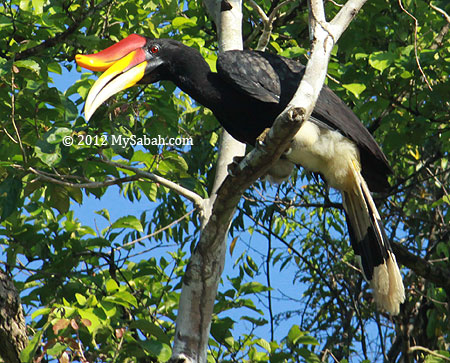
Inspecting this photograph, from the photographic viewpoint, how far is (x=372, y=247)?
13.3 ft

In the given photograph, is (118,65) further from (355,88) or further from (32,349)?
(32,349)

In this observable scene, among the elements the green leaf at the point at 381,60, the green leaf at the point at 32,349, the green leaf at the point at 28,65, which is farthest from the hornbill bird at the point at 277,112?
the green leaf at the point at 32,349

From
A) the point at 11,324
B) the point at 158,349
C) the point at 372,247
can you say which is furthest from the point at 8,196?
the point at 372,247

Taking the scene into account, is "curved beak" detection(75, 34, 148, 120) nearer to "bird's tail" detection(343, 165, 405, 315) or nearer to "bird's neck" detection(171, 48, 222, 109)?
"bird's neck" detection(171, 48, 222, 109)

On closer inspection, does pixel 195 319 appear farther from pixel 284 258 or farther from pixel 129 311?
pixel 284 258

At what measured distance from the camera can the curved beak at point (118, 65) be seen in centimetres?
390

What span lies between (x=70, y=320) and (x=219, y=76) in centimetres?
160

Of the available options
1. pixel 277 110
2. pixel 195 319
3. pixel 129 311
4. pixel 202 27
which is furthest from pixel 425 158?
pixel 195 319

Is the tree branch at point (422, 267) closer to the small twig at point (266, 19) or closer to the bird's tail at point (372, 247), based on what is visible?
the bird's tail at point (372, 247)

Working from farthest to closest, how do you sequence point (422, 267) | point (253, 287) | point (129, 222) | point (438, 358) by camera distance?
point (422, 267) < point (129, 222) < point (438, 358) < point (253, 287)

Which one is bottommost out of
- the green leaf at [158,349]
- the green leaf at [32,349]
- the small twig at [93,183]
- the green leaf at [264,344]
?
the green leaf at [32,349]

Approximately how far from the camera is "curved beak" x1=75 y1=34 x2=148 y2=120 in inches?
153

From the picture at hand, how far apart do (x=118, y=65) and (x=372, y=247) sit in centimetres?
177

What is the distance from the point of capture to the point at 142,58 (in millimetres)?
4145
